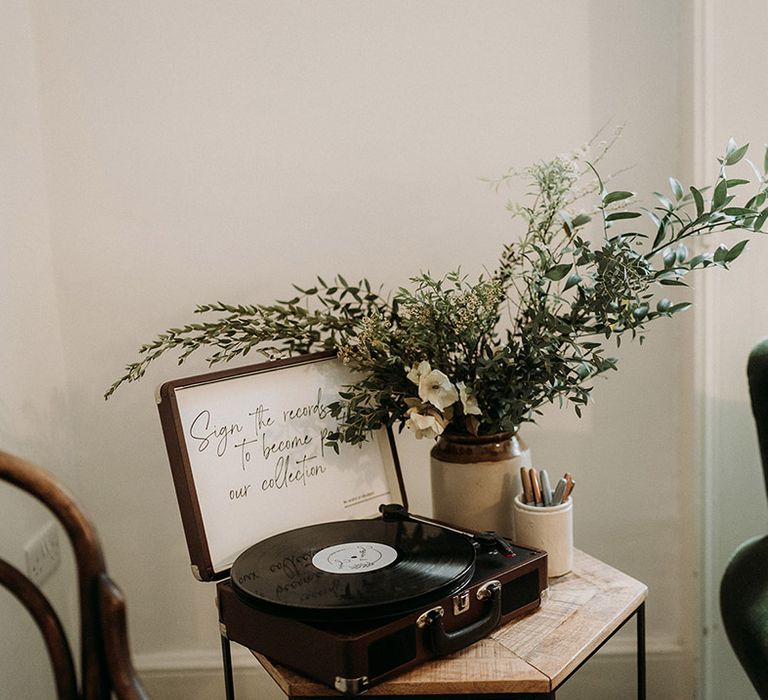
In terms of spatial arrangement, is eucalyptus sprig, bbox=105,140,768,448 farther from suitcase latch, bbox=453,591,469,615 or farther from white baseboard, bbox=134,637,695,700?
white baseboard, bbox=134,637,695,700

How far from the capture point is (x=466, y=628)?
3.58 feet

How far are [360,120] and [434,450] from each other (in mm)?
685

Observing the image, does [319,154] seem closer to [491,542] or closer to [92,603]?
[491,542]

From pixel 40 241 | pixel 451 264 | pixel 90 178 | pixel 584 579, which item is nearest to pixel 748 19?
pixel 451 264

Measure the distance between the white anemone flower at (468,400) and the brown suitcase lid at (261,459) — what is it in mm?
195

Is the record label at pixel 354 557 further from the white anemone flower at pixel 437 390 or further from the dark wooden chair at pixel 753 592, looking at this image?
the dark wooden chair at pixel 753 592

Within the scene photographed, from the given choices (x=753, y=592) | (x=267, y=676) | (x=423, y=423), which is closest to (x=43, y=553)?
(x=267, y=676)

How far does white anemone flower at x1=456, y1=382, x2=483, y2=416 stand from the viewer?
1239mm

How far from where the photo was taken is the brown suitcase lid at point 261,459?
1.22m

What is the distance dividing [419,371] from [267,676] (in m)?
0.94

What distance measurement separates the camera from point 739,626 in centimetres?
116

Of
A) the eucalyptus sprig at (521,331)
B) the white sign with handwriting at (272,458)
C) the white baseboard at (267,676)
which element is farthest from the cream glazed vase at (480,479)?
the white baseboard at (267,676)

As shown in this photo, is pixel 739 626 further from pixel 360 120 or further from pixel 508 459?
pixel 360 120

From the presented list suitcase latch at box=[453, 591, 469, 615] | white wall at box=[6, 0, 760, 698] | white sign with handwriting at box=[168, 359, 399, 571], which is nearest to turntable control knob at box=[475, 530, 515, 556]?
suitcase latch at box=[453, 591, 469, 615]
